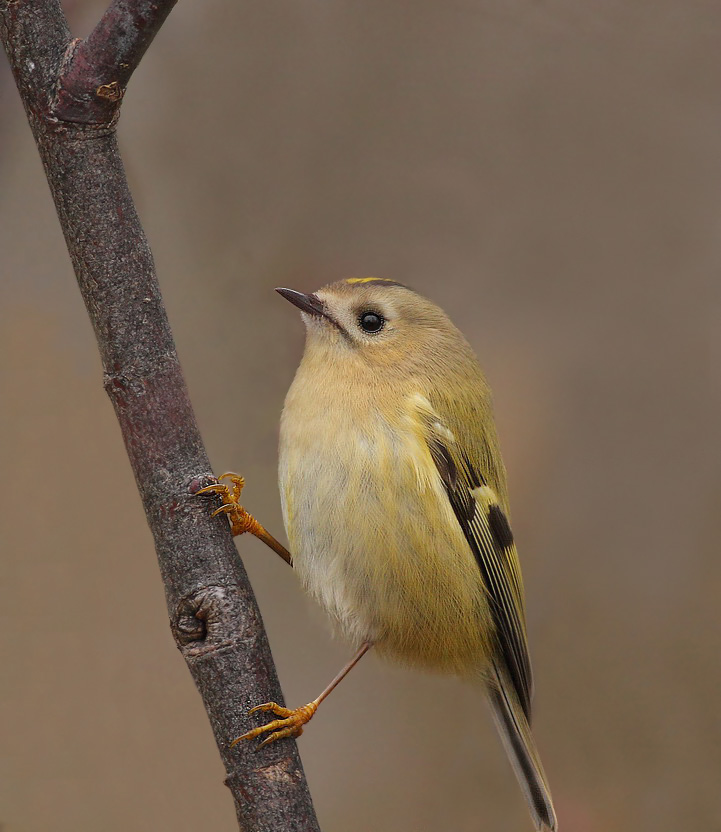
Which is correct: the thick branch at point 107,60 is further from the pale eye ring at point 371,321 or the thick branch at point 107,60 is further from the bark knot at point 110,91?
the pale eye ring at point 371,321

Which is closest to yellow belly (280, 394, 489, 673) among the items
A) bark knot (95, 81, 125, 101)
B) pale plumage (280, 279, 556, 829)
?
pale plumage (280, 279, 556, 829)

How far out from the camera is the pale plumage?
1635 millimetres

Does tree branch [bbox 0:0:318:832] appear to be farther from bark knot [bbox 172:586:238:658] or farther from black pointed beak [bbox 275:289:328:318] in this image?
black pointed beak [bbox 275:289:328:318]

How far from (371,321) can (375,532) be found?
46 cm

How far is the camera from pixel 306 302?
5.93 feet

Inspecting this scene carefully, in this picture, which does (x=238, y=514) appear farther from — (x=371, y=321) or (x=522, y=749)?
(x=522, y=749)

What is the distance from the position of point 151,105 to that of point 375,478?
53.2 inches

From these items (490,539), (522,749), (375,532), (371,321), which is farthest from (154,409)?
(522,749)

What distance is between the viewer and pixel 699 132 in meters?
2.35

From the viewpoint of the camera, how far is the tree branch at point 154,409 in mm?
1151

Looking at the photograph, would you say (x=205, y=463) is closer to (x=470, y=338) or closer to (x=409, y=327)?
(x=409, y=327)

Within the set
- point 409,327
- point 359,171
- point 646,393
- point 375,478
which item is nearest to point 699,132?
point 646,393

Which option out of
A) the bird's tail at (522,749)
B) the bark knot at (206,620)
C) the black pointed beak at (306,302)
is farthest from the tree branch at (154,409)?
the bird's tail at (522,749)

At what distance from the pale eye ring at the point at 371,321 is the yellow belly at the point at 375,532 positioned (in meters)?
0.24
